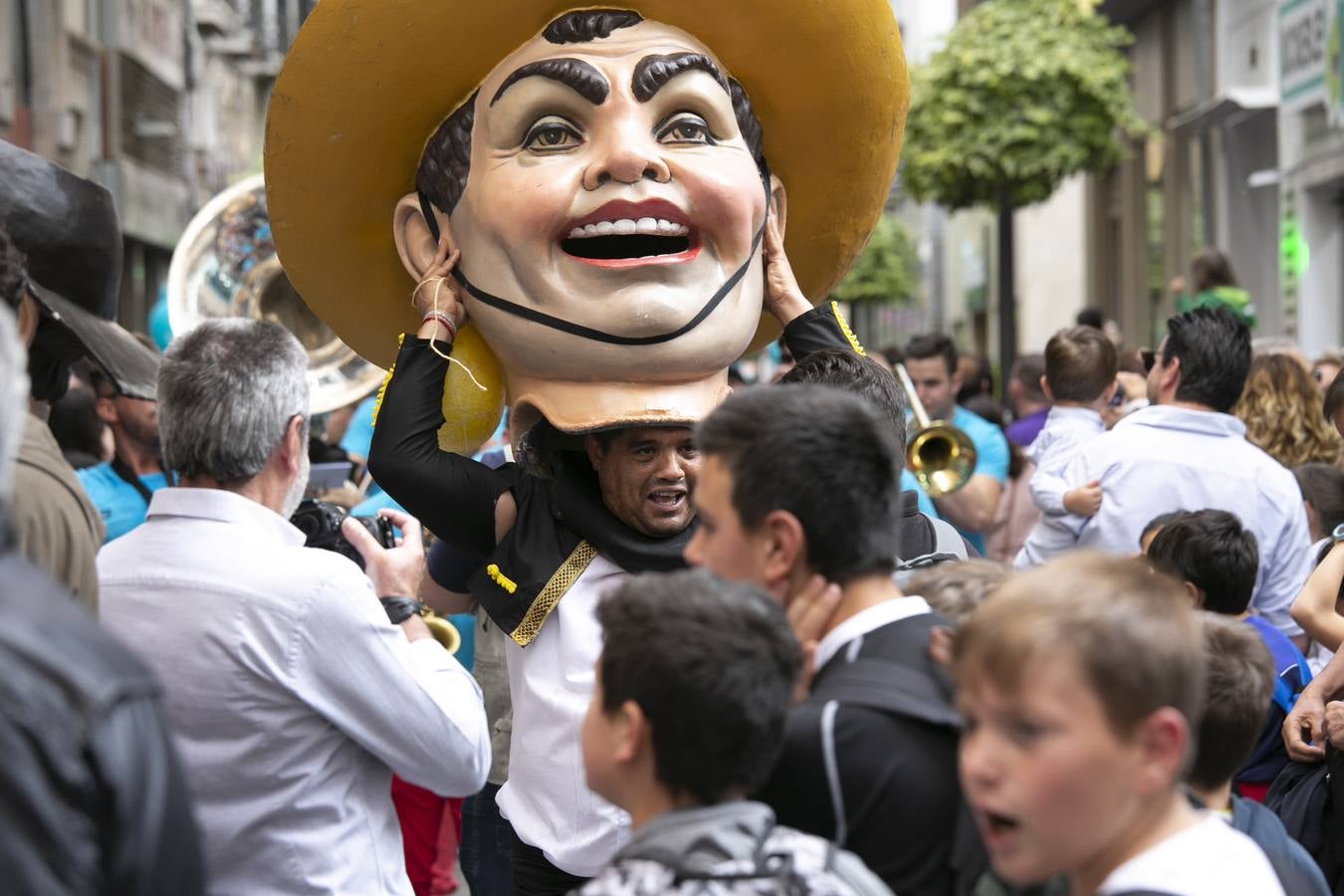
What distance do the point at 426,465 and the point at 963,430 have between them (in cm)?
468

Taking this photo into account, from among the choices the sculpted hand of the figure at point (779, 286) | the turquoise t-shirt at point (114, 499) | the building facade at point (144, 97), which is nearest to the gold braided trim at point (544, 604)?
the sculpted hand of the figure at point (779, 286)

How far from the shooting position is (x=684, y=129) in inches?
147

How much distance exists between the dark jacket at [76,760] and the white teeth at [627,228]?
203cm

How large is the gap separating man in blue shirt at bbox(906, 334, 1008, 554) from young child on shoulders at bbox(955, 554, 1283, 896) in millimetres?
4678

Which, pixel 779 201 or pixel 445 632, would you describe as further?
pixel 445 632

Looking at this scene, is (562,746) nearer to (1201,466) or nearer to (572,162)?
(572,162)

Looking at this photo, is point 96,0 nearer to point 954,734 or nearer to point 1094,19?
point 1094,19

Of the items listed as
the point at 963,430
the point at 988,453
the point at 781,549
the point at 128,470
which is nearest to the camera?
the point at 781,549

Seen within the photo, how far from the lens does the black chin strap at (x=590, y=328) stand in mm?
3645

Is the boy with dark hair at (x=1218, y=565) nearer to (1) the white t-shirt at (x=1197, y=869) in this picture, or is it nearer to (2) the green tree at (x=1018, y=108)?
(1) the white t-shirt at (x=1197, y=869)

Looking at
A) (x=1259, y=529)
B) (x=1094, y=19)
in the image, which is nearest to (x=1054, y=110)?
(x=1094, y=19)

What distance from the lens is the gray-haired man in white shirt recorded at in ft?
9.62

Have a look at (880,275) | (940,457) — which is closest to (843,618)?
(940,457)

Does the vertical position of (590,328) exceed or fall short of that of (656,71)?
it falls short
